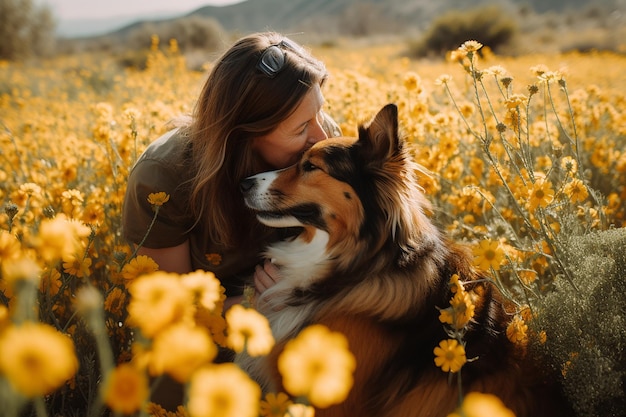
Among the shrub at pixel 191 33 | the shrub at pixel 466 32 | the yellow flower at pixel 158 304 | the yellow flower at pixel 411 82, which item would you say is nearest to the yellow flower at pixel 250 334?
the yellow flower at pixel 158 304

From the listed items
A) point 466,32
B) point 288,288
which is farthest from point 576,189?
point 466,32

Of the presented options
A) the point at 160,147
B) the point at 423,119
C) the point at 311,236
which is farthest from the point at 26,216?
the point at 423,119

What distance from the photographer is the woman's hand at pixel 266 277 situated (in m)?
2.73

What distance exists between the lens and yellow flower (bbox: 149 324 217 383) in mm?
713

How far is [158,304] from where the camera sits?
2.49 ft

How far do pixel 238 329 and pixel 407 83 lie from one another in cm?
279

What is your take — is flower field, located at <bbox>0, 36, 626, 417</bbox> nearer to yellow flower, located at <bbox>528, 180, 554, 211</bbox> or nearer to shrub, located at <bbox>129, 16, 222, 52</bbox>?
yellow flower, located at <bbox>528, 180, 554, 211</bbox>

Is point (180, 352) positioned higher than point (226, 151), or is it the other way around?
point (180, 352)

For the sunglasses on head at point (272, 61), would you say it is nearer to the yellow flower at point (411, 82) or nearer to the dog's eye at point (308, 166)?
the dog's eye at point (308, 166)

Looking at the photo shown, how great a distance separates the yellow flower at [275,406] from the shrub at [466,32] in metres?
19.8

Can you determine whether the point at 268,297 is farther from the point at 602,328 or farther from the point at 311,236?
the point at 602,328

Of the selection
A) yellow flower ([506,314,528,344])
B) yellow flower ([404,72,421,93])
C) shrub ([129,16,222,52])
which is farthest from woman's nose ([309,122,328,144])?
shrub ([129,16,222,52])

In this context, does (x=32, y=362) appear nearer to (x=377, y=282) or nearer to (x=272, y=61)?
(x=377, y=282)

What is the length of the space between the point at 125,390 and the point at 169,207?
2144 mm
